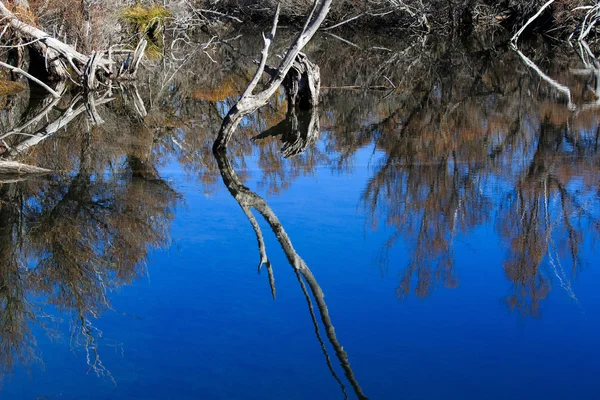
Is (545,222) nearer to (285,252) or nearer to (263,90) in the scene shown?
(285,252)

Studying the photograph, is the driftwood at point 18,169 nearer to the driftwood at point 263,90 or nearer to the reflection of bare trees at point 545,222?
the driftwood at point 263,90

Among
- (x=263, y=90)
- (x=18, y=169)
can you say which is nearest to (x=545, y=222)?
(x=263, y=90)

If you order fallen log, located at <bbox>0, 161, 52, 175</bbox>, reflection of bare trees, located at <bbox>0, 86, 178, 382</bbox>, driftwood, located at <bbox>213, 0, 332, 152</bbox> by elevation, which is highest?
driftwood, located at <bbox>213, 0, 332, 152</bbox>

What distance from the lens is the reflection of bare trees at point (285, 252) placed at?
4785mm

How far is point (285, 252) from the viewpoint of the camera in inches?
262

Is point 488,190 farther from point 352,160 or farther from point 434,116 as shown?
point 434,116

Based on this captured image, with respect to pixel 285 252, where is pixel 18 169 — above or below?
above

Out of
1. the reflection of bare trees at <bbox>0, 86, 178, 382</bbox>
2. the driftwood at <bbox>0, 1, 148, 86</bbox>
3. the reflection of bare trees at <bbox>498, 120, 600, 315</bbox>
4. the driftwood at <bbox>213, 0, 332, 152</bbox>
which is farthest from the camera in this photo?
the driftwood at <bbox>0, 1, 148, 86</bbox>

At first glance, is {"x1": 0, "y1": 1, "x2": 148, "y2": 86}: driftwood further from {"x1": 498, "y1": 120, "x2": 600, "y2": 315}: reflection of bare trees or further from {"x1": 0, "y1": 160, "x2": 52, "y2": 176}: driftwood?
{"x1": 498, "y1": 120, "x2": 600, "y2": 315}: reflection of bare trees

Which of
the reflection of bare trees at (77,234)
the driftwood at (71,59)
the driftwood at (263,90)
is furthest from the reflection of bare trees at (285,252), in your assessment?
the driftwood at (71,59)

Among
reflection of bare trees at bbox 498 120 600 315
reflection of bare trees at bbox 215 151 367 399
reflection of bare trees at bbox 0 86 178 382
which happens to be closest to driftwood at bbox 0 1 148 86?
reflection of bare trees at bbox 0 86 178 382

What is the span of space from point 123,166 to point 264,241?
3.38 metres

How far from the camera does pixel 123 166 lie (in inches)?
381

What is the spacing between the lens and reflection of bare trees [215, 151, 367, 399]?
15.7 feet
